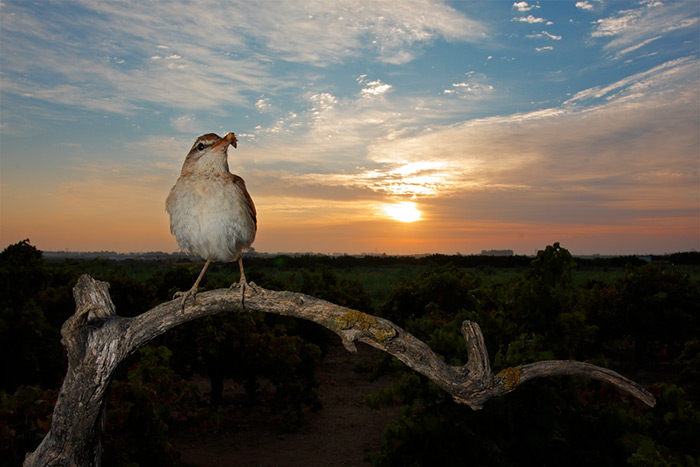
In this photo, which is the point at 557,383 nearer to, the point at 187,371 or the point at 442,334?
the point at 442,334

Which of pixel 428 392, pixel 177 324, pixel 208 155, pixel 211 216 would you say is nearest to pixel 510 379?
pixel 428 392

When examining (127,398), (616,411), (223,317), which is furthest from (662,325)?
(127,398)

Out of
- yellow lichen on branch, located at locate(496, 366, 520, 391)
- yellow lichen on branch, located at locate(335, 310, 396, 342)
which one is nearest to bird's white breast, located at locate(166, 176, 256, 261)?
yellow lichen on branch, located at locate(335, 310, 396, 342)

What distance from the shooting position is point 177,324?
4445 mm

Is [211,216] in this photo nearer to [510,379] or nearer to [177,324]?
[177,324]

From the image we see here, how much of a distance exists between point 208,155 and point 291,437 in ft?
21.9

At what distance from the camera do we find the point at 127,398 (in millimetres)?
5441

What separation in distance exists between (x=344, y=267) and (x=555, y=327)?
5092cm

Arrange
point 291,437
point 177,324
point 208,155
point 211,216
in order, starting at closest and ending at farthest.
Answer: point 177,324 < point 211,216 < point 208,155 < point 291,437

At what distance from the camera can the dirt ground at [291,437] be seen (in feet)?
28.4

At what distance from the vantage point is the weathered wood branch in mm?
4039

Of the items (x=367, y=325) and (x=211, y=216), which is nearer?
(x=367, y=325)

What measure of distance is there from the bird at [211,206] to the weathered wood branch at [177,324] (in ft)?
2.06

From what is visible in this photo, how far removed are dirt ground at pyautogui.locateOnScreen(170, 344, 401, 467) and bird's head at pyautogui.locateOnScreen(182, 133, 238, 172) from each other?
551 cm
